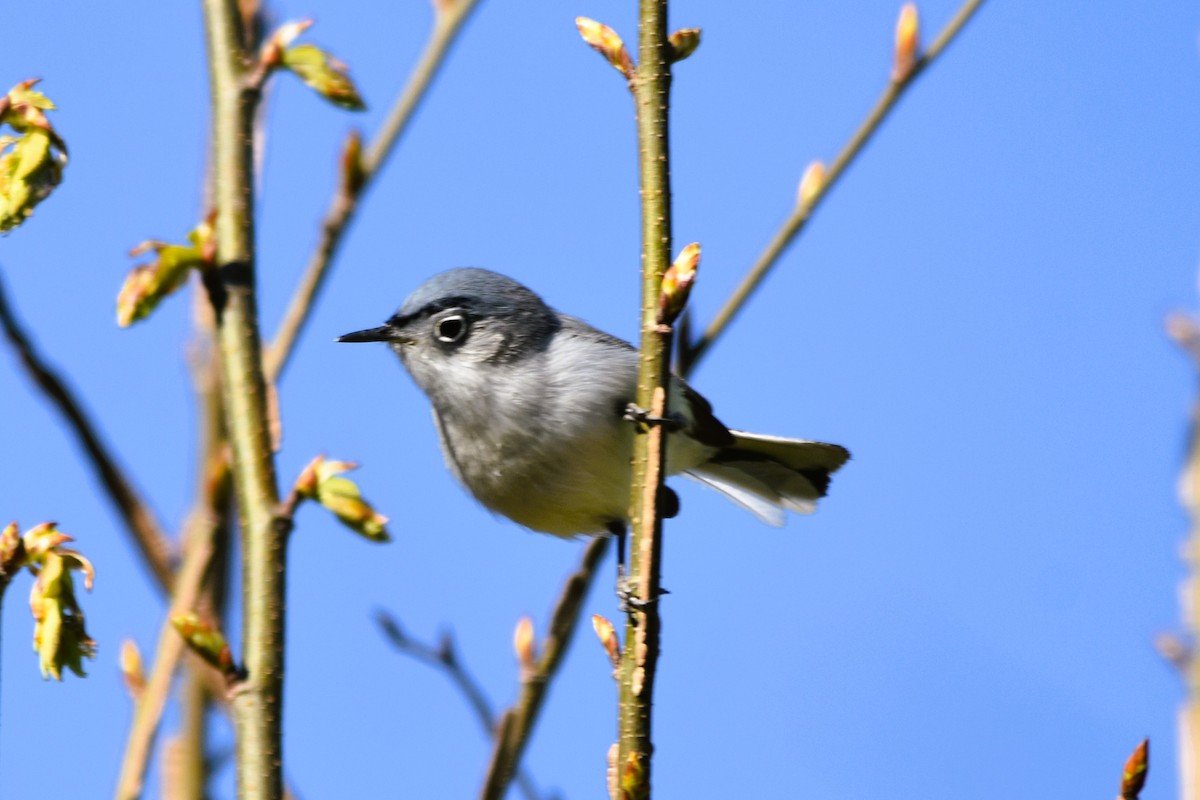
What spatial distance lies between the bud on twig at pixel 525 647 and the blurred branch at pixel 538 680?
0.03 m

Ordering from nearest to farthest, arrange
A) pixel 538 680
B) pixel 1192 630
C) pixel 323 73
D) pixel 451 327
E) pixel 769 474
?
pixel 1192 630
pixel 323 73
pixel 538 680
pixel 451 327
pixel 769 474

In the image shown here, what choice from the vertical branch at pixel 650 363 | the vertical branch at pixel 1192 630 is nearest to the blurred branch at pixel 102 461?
the vertical branch at pixel 650 363

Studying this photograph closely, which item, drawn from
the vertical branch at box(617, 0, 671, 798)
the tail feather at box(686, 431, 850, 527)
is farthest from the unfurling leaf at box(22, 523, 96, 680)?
the tail feather at box(686, 431, 850, 527)

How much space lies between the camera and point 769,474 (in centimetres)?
493

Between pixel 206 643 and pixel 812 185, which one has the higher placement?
pixel 812 185

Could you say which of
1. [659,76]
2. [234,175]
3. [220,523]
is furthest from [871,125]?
[220,523]

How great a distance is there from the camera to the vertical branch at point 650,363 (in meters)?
1.95

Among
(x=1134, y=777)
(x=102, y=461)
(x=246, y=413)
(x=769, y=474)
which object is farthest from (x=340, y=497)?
(x=769, y=474)

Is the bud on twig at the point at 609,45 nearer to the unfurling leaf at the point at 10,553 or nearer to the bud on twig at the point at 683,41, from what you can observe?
the bud on twig at the point at 683,41

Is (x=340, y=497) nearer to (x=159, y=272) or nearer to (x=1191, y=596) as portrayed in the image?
(x=159, y=272)

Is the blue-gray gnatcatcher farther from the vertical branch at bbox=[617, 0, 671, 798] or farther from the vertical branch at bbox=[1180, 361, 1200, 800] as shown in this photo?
the vertical branch at bbox=[617, 0, 671, 798]

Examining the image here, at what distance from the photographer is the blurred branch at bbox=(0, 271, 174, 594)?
7.20 ft

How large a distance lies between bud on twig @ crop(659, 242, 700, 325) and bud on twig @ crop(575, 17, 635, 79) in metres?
0.32

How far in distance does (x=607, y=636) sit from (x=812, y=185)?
1455 mm
